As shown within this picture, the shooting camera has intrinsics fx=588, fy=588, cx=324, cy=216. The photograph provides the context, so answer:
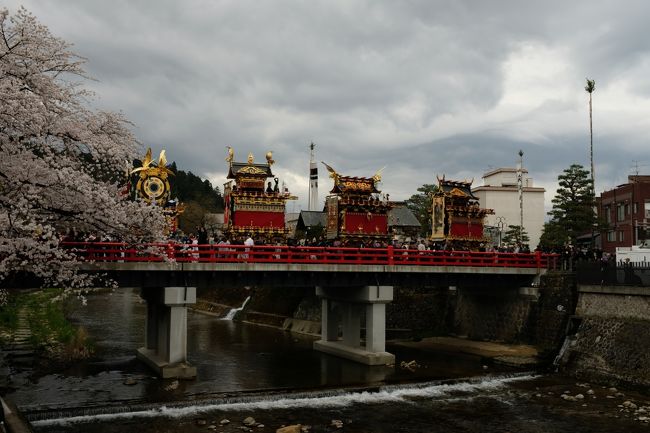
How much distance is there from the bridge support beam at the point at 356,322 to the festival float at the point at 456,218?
10.1 metres

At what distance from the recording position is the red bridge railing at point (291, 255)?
95.3ft

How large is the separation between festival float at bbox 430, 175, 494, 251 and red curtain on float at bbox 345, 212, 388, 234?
5.46 meters

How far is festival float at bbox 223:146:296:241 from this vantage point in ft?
135

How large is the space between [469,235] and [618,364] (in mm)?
17081

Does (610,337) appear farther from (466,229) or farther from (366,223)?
(366,223)

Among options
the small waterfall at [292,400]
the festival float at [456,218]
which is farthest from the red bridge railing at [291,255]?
the small waterfall at [292,400]

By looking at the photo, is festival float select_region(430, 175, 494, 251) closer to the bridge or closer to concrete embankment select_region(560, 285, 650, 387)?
the bridge

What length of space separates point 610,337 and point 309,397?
58.2ft

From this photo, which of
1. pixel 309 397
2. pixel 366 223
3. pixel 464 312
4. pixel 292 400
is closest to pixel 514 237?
pixel 464 312

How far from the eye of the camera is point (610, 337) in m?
33.3

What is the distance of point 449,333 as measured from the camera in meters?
49.7

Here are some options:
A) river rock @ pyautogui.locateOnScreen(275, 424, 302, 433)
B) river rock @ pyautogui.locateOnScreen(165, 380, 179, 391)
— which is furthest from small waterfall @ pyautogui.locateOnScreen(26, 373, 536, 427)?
river rock @ pyautogui.locateOnScreen(275, 424, 302, 433)

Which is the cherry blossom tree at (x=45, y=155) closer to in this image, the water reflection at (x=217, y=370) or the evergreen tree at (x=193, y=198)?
the water reflection at (x=217, y=370)

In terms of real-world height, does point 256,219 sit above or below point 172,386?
above
